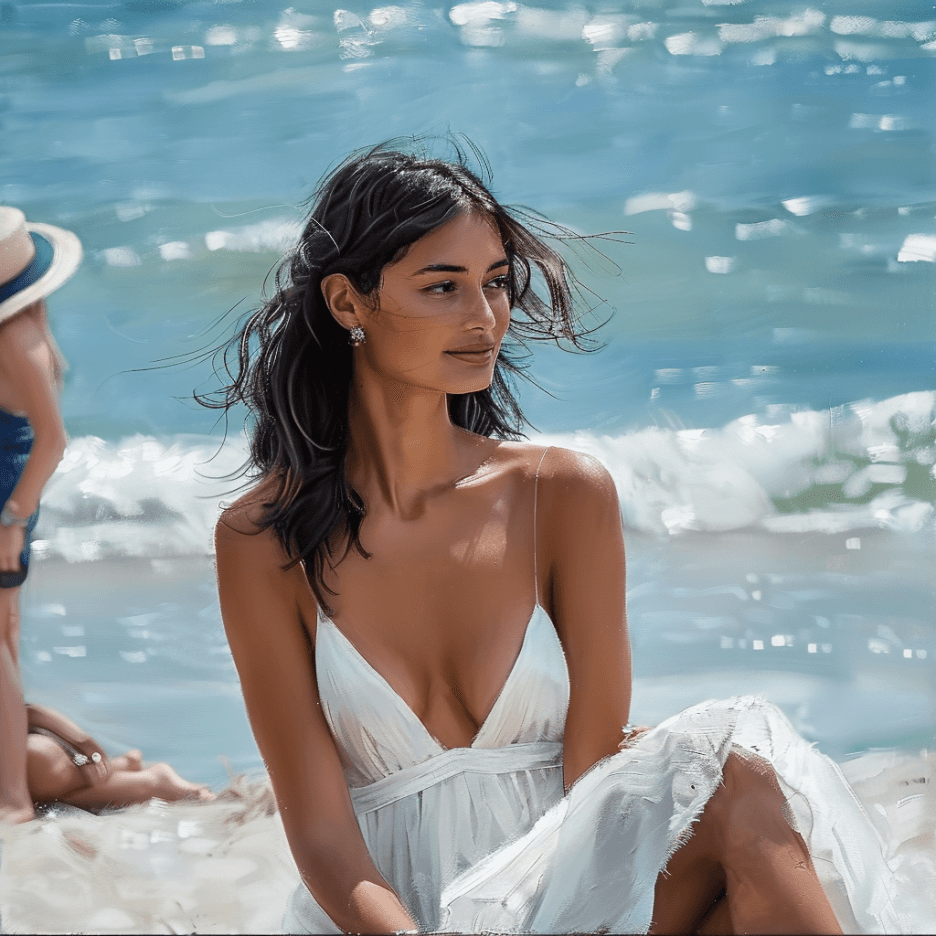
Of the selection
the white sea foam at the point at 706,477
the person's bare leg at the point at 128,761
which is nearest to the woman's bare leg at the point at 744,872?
the white sea foam at the point at 706,477

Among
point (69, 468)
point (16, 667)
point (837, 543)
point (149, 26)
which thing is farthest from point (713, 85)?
point (16, 667)

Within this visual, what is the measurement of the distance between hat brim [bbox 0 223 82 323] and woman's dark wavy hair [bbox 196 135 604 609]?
249 mm

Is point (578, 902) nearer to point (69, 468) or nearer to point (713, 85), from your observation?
point (69, 468)

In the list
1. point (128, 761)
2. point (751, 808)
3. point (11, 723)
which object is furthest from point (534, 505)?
point (11, 723)

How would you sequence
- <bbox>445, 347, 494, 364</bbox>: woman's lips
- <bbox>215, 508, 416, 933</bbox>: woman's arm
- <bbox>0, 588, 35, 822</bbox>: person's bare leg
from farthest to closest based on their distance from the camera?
<bbox>0, 588, 35, 822</bbox>: person's bare leg, <bbox>445, 347, 494, 364</bbox>: woman's lips, <bbox>215, 508, 416, 933</bbox>: woman's arm

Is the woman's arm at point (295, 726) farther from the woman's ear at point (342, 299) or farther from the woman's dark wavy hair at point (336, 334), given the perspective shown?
the woman's ear at point (342, 299)

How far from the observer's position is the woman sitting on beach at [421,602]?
1253mm

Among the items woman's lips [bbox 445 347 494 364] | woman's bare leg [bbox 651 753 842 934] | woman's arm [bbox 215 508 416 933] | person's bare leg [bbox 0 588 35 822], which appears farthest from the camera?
person's bare leg [bbox 0 588 35 822]

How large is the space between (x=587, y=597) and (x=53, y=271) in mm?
865

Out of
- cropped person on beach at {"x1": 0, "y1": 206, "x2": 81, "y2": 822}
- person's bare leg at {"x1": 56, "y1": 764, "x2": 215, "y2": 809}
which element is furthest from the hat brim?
person's bare leg at {"x1": 56, "y1": 764, "x2": 215, "y2": 809}

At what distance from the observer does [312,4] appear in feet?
5.14

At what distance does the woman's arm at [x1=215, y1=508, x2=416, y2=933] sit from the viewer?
1251 mm

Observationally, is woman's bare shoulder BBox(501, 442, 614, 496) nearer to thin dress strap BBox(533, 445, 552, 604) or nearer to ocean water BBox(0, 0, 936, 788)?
thin dress strap BBox(533, 445, 552, 604)

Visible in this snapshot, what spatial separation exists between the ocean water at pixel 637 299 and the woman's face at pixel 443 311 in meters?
0.21
